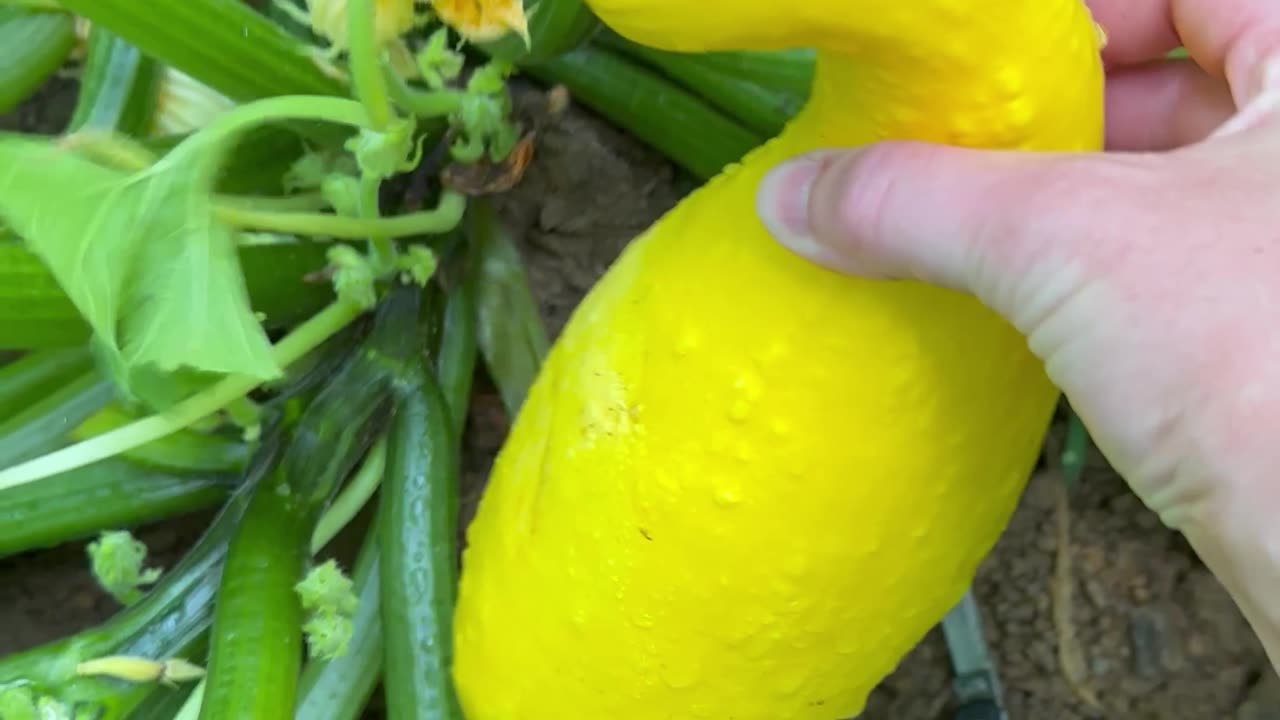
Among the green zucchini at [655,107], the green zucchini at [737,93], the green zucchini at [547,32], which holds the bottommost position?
the green zucchini at [655,107]

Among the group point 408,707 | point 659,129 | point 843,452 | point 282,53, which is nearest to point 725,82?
point 659,129

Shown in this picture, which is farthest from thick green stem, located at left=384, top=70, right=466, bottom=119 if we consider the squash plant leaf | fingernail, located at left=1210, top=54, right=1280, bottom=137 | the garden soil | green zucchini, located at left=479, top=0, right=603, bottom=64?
fingernail, located at left=1210, top=54, right=1280, bottom=137

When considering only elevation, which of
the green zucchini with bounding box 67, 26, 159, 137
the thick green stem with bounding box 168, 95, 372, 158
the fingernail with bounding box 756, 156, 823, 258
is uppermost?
the thick green stem with bounding box 168, 95, 372, 158

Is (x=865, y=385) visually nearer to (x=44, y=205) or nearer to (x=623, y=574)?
(x=623, y=574)

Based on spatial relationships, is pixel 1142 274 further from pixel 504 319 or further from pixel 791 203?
pixel 504 319

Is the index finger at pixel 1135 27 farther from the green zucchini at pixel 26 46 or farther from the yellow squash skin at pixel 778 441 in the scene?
the green zucchini at pixel 26 46

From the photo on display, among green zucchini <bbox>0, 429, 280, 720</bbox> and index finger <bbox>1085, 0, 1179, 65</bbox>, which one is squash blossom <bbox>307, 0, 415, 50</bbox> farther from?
index finger <bbox>1085, 0, 1179, 65</bbox>

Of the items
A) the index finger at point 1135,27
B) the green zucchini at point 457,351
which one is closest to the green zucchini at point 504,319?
the green zucchini at point 457,351
